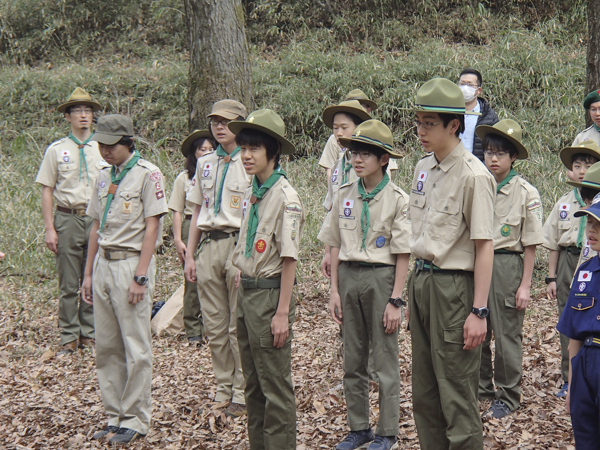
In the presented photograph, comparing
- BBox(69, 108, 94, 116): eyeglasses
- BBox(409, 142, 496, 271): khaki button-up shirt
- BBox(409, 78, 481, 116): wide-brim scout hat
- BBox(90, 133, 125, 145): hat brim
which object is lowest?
BBox(409, 142, 496, 271): khaki button-up shirt

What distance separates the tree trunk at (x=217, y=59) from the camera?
845 centimetres

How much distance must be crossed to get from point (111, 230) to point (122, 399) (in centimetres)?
120

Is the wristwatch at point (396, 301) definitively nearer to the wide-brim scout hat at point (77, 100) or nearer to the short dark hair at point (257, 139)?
the short dark hair at point (257, 139)

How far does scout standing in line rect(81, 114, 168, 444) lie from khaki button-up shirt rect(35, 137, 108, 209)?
6.45 ft

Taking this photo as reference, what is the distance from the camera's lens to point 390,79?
11.3 meters

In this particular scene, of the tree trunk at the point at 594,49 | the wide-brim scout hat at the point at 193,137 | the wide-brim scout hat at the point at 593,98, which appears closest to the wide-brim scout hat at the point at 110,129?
the wide-brim scout hat at the point at 193,137

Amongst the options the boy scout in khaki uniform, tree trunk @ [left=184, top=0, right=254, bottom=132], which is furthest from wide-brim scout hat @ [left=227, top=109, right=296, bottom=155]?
tree trunk @ [left=184, top=0, right=254, bottom=132]

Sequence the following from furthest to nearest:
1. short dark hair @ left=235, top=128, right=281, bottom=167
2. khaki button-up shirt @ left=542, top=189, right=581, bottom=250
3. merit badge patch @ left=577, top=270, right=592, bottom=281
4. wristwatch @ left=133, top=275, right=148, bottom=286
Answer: khaki button-up shirt @ left=542, top=189, right=581, bottom=250 < wristwatch @ left=133, top=275, right=148, bottom=286 < short dark hair @ left=235, top=128, right=281, bottom=167 < merit badge patch @ left=577, top=270, right=592, bottom=281

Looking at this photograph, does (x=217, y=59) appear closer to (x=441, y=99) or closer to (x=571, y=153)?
(x=571, y=153)

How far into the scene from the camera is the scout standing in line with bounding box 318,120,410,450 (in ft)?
13.3

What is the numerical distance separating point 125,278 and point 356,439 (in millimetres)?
1909

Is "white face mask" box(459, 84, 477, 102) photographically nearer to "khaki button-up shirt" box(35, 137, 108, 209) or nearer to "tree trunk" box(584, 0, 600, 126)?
"tree trunk" box(584, 0, 600, 126)

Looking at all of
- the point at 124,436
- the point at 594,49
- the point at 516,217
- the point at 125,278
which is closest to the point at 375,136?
the point at 516,217

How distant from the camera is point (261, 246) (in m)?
3.71
